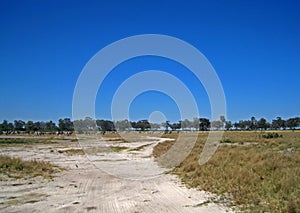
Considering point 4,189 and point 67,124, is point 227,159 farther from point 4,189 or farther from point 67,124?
point 67,124

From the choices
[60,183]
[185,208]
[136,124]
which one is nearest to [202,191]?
[185,208]

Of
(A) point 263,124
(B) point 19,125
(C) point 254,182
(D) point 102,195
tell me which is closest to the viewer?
(D) point 102,195

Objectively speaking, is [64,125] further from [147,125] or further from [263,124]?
[263,124]

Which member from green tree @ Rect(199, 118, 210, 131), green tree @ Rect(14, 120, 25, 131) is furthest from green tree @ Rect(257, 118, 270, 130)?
green tree @ Rect(14, 120, 25, 131)

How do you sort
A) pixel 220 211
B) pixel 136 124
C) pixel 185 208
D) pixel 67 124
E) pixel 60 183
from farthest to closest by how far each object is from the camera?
1. pixel 136 124
2. pixel 67 124
3. pixel 60 183
4. pixel 185 208
5. pixel 220 211

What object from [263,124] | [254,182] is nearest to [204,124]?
[263,124]

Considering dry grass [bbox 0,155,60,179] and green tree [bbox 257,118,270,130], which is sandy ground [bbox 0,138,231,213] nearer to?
dry grass [bbox 0,155,60,179]

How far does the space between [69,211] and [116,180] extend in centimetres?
645

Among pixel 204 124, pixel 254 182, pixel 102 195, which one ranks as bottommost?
pixel 102 195

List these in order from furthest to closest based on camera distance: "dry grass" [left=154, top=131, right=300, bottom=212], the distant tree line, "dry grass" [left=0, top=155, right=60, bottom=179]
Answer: the distant tree line → "dry grass" [left=0, top=155, right=60, bottom=179] → "dry grass" [left=154, top=131, right=300, bottom=212]

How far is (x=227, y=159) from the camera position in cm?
1767

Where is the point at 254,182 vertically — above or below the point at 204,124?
below

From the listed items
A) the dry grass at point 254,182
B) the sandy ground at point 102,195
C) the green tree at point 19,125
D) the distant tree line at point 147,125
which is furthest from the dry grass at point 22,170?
the green tree at point 19,125

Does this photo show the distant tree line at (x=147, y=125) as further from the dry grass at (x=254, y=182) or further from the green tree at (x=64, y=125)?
the dry grass at (x=254, y=182)
